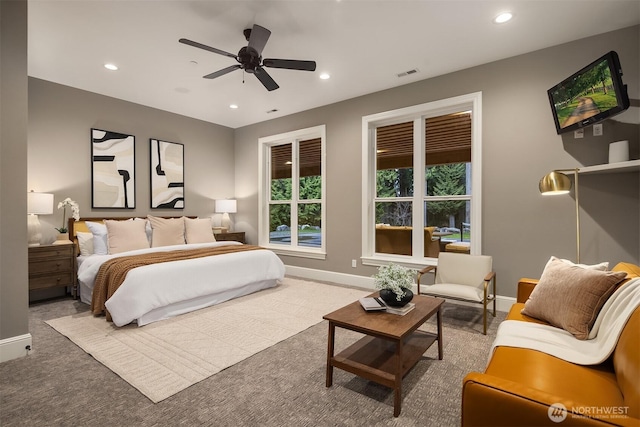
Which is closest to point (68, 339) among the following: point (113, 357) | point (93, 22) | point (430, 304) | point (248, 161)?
point (113, 357)

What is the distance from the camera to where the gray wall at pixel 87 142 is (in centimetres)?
420

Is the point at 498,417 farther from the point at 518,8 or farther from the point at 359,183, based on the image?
the point at 359,183

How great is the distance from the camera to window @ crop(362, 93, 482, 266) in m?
4.08

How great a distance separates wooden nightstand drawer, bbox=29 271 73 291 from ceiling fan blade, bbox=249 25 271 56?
148 inches

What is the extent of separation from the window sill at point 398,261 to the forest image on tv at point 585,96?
2259mm

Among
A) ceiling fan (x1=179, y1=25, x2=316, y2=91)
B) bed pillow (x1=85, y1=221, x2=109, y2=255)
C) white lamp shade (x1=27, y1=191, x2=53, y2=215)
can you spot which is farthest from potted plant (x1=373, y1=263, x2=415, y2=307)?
white lamp shade (x1=27, y1=191, x2=53, y2=215)

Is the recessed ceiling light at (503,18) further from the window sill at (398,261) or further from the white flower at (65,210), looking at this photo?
the white flower at (65,210)

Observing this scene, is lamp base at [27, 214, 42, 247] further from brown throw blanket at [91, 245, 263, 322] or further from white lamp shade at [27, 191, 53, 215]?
brown throw blanket at [91, 245, 263, 322]

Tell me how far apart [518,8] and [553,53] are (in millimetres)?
1031

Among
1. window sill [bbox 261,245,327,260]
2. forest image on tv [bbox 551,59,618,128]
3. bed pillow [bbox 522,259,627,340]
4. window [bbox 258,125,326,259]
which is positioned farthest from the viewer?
window [bbox 258,125,326,259]

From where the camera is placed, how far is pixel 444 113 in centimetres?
427

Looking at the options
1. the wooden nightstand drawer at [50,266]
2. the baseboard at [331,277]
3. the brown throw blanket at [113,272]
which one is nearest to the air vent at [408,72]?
the baseboard at [331,277]

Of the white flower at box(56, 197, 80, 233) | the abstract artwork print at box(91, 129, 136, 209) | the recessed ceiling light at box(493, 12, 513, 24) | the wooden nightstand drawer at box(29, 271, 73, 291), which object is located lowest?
the wooden nightstand drawer at box(29, 271, 73, 291)

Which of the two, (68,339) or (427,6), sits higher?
(427,6)
